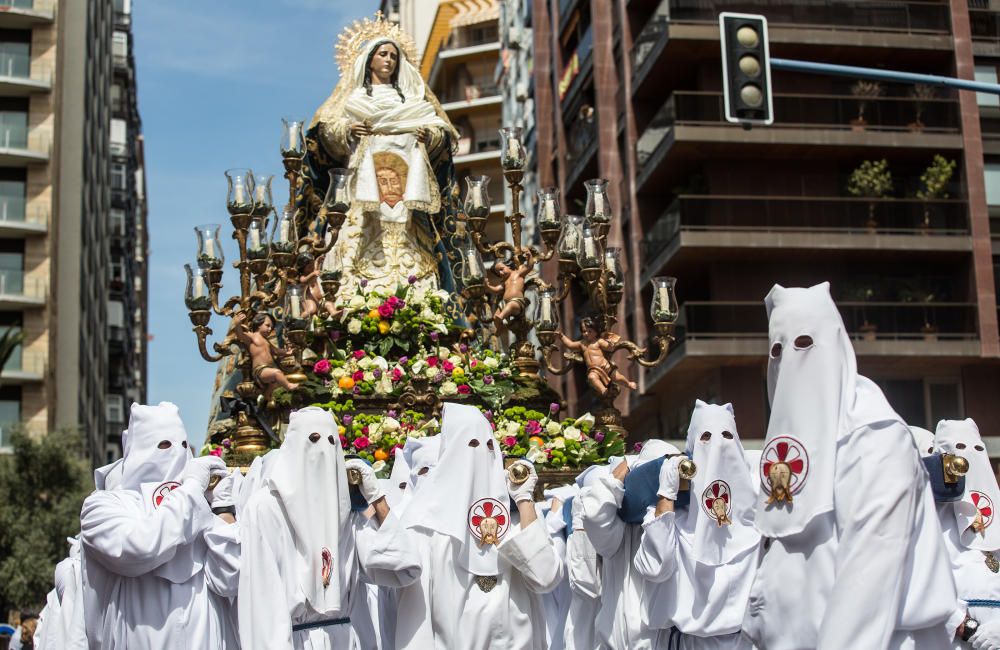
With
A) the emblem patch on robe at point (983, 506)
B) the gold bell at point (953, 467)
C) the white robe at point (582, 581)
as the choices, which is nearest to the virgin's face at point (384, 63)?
the white robe at point (582, 581)

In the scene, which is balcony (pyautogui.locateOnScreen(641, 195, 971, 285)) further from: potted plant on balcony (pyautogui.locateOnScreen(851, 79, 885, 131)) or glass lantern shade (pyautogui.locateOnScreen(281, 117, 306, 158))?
glass lantern shade (pyautogui.locateOnScreen(281, 117, 306, 158))

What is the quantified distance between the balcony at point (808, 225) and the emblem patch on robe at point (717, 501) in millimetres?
24503

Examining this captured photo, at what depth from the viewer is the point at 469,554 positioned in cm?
879

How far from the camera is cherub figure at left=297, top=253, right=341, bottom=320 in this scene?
597 inches

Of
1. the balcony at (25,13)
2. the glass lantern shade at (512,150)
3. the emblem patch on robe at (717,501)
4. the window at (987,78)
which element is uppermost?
the balcony at (25,13)

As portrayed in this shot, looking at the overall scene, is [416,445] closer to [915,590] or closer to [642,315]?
[915,590]

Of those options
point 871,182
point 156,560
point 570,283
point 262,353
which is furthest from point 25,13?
point 156,560

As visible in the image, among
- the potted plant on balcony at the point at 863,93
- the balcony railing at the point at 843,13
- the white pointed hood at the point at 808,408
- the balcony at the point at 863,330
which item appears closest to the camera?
the white pointed hood at the point at 808,408

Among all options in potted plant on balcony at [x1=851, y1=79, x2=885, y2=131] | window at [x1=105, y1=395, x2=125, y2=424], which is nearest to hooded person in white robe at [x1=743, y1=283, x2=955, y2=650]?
potted plant on balcony at [x1=851, y1=79, x2=885, y2=131]

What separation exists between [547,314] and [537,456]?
73.9 inches

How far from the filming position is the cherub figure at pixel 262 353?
14008 mm

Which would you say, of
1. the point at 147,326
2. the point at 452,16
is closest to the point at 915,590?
the point at 452,16

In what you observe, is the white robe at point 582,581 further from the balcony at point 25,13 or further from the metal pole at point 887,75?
the balcony at point 25,13

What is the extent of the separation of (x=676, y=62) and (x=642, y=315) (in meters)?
5.81
